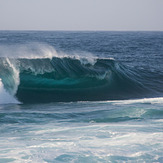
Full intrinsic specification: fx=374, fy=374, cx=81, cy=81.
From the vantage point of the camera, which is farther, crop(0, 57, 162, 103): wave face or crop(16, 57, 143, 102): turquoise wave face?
crop(16, 57, 143, 102): turquoise wave face

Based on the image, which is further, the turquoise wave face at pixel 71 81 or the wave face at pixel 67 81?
the turquoise wave face at pixel 71 81

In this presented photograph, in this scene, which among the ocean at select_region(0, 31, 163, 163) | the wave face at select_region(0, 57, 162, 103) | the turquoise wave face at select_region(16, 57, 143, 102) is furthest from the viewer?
the turquoise wave face at select_region(16, 57, 143, 102)

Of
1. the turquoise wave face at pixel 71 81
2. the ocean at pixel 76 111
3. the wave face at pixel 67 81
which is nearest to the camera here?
the ocean at pixel 76 111

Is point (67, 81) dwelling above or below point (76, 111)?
above

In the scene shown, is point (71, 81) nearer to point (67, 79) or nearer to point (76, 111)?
point (67, 79)

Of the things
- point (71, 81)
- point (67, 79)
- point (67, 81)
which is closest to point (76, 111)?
point (67, 81)

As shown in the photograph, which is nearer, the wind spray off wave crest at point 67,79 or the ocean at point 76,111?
the ocean at point 76,111

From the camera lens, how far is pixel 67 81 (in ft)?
58.2

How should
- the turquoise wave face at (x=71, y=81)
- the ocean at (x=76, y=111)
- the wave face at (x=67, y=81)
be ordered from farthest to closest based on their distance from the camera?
the turquoise wave face at (x=71, y=81) < the wave face at (x=67, y=81) < the ocean at (x=76, y=111)

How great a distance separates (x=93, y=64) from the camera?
20844 mm

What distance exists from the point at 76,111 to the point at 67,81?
6.00 meters

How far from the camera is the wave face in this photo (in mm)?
15438

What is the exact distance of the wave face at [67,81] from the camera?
15.4 meters

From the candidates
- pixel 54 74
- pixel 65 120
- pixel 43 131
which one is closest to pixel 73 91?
pixel 54 74
